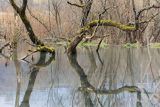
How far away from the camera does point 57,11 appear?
23.3 m

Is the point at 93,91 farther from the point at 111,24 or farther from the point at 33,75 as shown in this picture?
the point at 111,24

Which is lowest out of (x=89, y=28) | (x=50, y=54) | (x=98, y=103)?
(x=98, y=103)

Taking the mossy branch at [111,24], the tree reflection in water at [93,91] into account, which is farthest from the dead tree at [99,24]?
the tree reflection in water at [93,91]

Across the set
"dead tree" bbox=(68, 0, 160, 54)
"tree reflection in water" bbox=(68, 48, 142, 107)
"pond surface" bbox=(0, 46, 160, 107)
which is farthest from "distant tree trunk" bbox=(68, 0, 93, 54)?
"tree reflection in water" bbox=(68, 48, 142, 107)

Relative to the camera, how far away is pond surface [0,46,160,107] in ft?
21.3

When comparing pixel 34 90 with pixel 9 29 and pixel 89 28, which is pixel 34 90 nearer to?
pixel 89 28

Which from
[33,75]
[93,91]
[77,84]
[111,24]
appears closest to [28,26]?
[111,24]

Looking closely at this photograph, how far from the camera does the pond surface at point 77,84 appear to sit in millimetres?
6486

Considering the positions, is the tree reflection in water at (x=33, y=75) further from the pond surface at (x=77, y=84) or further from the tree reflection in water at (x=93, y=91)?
the tree reflection in water at (x=93, y=91)

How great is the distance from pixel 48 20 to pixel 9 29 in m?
5.52

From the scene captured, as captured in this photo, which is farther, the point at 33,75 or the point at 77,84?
the point at 33,75

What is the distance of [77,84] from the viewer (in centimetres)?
832

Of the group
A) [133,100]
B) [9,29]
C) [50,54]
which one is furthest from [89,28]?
[133,100]

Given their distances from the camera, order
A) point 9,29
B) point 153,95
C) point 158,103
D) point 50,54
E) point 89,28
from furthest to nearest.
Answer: point 9,29 < point 50,54 < point 89,28 < point 153,95 < point 158,103
